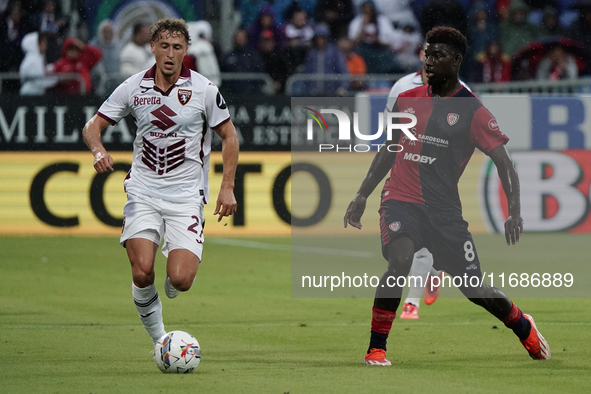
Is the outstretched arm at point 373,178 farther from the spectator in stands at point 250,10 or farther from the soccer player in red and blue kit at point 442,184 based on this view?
the spectator in stands at point 250,10

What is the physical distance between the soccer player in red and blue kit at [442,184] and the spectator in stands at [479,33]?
1092 cm

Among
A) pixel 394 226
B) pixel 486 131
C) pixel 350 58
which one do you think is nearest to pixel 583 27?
pixel 350 58

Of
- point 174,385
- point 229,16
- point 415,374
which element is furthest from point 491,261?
point 229,16

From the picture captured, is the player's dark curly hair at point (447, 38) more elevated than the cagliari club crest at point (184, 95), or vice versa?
the player's dark curly hair at point (447, 38)

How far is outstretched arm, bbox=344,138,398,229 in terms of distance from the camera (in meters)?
7.22

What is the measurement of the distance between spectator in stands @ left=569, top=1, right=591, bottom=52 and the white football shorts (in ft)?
41.4

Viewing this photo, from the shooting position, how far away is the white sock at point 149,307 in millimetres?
6871

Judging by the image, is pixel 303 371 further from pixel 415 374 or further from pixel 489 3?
pixel 489 3

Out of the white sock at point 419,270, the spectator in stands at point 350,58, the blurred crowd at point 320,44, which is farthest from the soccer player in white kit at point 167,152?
the spectator in stands at point 350,58

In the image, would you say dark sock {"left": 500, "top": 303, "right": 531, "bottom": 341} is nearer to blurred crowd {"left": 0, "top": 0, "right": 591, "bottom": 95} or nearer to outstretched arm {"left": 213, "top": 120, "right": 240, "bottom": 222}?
outstretched arm {"left": 213, "top": 120, "right": 240, "bottom": 222}

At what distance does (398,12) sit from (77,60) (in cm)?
574

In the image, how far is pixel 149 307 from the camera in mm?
6887

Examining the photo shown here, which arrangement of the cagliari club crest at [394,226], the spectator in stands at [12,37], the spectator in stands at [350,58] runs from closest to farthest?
the cagliari club crest at [394,226] < the spectator in stands at [12,37] < the spectator in stands at [350,58]

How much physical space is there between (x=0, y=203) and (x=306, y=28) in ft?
18.5
